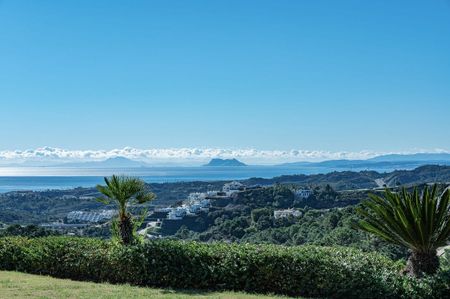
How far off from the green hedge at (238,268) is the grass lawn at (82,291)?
47cm

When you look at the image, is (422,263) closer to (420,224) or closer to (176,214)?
(420,224)

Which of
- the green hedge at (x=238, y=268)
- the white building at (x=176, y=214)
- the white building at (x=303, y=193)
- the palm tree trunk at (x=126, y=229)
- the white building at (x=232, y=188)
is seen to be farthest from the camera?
the white building at (x=232, y=188)

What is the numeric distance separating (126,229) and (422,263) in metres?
5.72

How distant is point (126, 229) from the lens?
33.3ft

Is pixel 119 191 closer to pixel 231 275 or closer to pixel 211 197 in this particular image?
pixel 231 275

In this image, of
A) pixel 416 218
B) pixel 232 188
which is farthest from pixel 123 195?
pixel 232 188

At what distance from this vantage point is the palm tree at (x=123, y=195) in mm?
10156

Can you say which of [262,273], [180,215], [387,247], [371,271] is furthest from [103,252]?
[180,215]

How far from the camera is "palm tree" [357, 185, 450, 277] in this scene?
308 inches

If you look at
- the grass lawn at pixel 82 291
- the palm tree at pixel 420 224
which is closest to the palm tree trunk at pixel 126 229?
the grass lawn at pixel 82 291

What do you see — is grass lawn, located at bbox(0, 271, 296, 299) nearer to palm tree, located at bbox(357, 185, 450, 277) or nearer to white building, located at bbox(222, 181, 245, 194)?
palm tree, located at bbox(357, 185, 450, 277)

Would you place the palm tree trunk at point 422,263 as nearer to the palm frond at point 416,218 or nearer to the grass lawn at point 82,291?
the palm frond at point 416,218

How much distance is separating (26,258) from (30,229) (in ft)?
11.8

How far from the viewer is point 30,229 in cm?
1423
